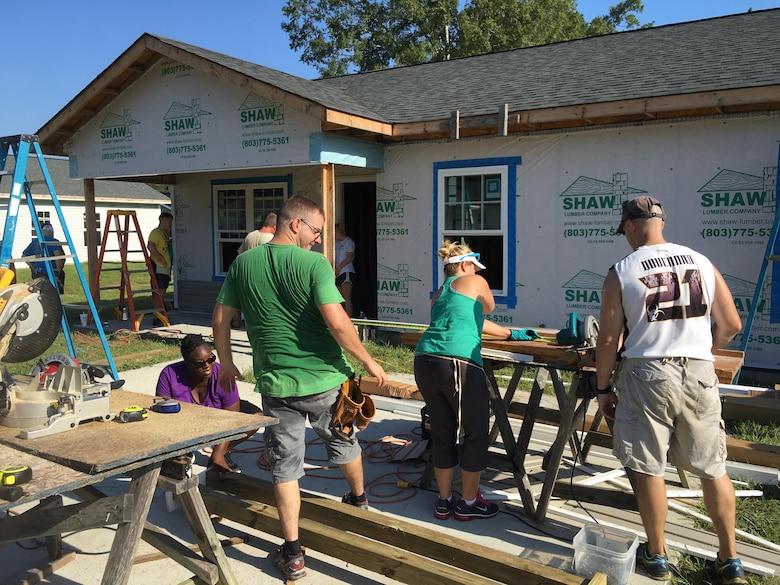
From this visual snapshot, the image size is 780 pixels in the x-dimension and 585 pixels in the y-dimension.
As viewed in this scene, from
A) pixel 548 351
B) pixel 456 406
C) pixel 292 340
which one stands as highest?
pixel 292 340

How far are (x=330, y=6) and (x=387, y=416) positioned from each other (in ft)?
93.5

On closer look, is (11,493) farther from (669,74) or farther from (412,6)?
(412,6)

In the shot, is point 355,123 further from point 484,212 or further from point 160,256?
point 160,256

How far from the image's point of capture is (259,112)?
9109mm

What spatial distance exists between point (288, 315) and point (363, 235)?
28.4ft

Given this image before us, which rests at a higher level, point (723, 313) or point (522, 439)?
point (723, 313)

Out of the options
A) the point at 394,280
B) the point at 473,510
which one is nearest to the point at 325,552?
the point at 473,510

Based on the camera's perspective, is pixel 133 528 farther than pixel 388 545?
No

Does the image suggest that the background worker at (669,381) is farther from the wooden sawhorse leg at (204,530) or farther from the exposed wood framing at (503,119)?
the exposed wood framing at (503,119)

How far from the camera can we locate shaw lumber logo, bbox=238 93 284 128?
8.88m

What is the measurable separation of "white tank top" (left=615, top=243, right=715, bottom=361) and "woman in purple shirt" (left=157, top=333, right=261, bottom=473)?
2.42 meters

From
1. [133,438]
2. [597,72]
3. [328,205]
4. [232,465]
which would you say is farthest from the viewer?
[597,72]

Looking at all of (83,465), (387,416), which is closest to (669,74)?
(387,416)

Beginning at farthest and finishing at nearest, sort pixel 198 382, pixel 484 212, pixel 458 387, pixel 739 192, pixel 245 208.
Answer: pixel 245 208 → pixel 484 212 → pixel 739 192 → pixel 198 382 → pixel 458 387
